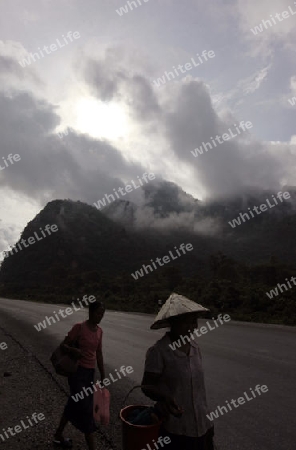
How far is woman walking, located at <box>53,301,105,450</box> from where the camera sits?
4375 mm

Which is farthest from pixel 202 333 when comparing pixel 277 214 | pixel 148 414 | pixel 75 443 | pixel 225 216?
pixel 225 216

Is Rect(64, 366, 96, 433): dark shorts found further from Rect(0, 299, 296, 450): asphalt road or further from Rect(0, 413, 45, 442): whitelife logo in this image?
Rect(0, 413, 45, 442): whitelife logo

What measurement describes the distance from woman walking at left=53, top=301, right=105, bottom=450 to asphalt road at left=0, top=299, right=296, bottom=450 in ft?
1.99

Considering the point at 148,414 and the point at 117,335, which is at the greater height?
the point at 148,414

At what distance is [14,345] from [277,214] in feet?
471

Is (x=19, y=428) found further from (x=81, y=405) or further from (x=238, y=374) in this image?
(x=238, y=374)

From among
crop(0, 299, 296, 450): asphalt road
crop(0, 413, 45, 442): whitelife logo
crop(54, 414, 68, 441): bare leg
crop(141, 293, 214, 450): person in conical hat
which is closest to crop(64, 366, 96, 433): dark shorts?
crop(54, 414, 68, 441): bare leg

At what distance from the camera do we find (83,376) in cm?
454

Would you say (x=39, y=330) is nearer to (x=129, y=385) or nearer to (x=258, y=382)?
(x=129, y=385)

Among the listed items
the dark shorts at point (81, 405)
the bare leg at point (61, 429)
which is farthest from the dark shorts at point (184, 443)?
the bare leg at point (61, 429)

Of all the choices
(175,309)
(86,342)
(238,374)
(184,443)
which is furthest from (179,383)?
(238,374)

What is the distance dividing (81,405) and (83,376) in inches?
12.7

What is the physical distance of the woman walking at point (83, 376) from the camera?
4.38 metres

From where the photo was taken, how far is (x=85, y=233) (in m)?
127
